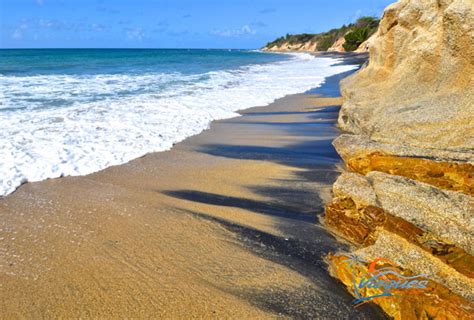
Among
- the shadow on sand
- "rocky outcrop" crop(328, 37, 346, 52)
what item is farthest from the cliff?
"rocky outcrop" crop(328, 37, 346, 52)

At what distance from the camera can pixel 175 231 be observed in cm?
378

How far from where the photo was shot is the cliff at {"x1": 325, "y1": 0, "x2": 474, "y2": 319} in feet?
8.91

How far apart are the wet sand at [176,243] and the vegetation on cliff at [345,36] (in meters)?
62.0

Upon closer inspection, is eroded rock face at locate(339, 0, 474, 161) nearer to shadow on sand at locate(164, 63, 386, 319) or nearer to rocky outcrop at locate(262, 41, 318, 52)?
shadow on sand at locate(164, 63, 386, 319)

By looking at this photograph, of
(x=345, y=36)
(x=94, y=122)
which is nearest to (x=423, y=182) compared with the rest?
(x=94, y=122)

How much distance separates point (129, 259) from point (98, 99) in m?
10.1

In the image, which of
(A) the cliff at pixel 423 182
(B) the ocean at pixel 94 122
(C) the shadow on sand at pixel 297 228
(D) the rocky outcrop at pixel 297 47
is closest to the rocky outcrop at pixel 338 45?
(D) the rocky outcrop at pixel 297 47

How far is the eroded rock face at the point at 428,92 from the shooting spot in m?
5.19

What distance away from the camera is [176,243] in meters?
3.55

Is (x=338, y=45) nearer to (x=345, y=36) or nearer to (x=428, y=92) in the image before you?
(x=345, y=36)

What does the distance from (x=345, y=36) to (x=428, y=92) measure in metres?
64.2

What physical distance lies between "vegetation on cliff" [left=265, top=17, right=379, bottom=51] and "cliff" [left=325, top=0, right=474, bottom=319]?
59153mm

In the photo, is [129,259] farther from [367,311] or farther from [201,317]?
[367,311]

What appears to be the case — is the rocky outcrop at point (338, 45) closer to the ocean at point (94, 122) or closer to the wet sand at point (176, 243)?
the ocean at point (94, 122)
